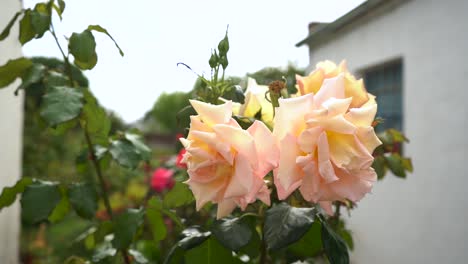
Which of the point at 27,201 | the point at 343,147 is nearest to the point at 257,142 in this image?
the point at 343,147

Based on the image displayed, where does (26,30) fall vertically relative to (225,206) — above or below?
above

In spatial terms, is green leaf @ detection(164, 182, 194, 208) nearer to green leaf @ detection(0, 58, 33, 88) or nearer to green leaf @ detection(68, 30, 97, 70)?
green leaf @ detection(68, 30, 97, 70)

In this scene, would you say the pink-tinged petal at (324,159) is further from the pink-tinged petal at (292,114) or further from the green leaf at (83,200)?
the green leaf at (83,200)

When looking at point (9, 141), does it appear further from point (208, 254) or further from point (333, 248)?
point (333, 248)

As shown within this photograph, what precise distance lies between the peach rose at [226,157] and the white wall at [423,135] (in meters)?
0.34

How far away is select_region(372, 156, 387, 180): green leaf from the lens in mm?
808

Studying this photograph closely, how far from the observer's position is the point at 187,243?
23.2 inches

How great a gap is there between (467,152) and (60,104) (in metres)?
0.58

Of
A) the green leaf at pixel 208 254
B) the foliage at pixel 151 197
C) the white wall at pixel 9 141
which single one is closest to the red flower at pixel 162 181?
the white wall at pixel 9 141

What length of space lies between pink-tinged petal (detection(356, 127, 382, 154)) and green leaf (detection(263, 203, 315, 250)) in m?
0.10

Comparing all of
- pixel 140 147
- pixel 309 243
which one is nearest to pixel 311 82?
pixel 309 243

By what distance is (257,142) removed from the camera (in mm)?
462

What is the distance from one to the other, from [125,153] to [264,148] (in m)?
0.43

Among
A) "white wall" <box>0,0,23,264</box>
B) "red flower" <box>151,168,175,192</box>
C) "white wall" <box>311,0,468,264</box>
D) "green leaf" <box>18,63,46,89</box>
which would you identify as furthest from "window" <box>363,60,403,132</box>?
"red flower" <box>151,168,175,192</box>
